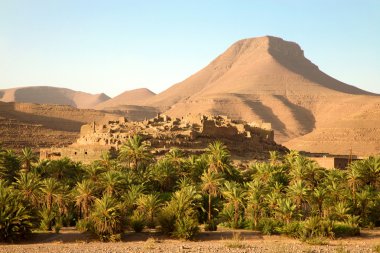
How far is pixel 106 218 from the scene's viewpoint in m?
29.8

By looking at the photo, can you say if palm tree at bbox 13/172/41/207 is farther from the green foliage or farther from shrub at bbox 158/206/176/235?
shrub at bbox 158/206/176/235

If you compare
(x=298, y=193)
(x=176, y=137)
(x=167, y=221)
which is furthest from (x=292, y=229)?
(x=176, y=137)

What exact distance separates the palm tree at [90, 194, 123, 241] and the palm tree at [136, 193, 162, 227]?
11.2 ft

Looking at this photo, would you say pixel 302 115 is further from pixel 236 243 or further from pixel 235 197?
pixel 236 243

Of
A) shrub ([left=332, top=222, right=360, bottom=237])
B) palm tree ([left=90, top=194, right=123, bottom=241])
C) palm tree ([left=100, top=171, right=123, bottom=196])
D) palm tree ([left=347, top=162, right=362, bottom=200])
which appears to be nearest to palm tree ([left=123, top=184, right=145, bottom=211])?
palm tree ([left=100, top=171, right=123, bottom=196])

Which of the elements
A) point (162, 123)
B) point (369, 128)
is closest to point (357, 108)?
point (369, 128)

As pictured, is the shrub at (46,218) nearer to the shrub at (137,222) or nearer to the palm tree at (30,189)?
the palm tree at (30,189)

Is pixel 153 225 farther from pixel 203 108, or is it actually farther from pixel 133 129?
pixel 203 108

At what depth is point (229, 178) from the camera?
43531mm

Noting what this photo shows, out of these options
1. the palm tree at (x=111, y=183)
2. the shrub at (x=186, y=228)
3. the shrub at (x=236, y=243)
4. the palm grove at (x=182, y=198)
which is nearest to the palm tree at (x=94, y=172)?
the palm grove at (x=182, y=198)

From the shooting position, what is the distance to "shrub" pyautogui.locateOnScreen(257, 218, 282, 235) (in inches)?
1303

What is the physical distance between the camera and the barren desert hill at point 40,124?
280 ft

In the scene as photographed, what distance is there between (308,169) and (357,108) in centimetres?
9736

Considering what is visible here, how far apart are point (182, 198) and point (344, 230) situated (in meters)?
9.46
